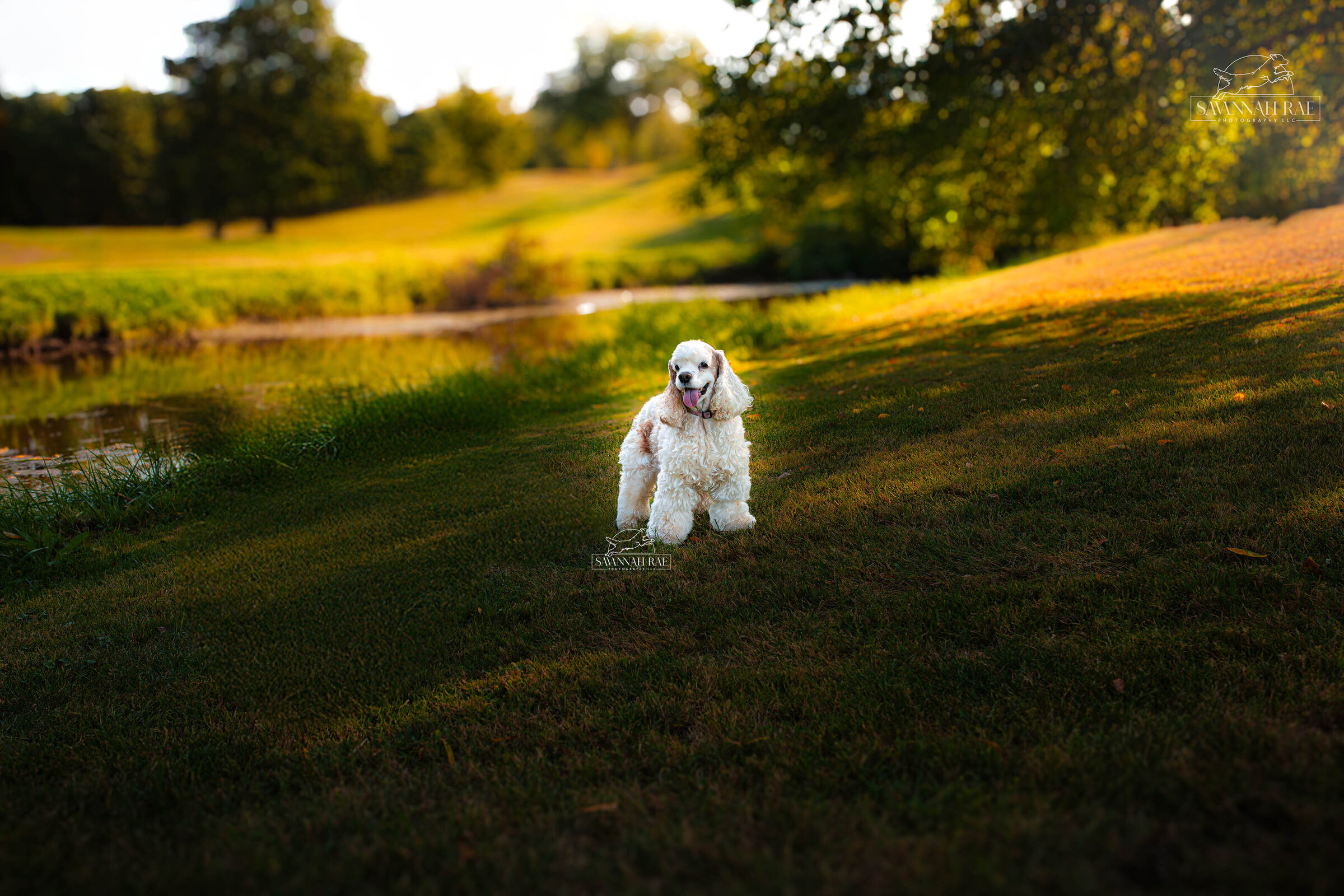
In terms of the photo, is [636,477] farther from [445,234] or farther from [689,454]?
[445,234]

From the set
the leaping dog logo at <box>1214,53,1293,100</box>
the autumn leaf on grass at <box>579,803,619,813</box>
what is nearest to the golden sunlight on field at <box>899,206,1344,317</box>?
the leaping dog logo at <box>1214,53,1293,100</box>

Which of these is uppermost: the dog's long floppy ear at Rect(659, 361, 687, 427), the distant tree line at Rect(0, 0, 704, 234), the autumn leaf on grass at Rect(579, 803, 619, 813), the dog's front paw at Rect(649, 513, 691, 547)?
the distant tree line at Rect(0, 0, 704, 234)

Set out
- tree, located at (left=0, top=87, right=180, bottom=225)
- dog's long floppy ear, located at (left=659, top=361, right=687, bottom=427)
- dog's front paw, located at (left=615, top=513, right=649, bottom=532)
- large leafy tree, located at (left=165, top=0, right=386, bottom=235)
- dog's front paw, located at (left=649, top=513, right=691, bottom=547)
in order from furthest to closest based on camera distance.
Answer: tree, located at (left=0, top=87, right=180, bottom=225) < large leafy tree, located at (left=165, top=0, right=386, bottom=235) < dog's front paw, located at (left=615, top=513, right=649, bottom=532) < dog's front paw, located at (left=649, top=513, right=691, bottom=547) < dog's long floppy ear, located at (left=659, top=361, right=687, bottom=427)

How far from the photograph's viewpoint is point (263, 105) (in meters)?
50.8

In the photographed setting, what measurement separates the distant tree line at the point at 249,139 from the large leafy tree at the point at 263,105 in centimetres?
8

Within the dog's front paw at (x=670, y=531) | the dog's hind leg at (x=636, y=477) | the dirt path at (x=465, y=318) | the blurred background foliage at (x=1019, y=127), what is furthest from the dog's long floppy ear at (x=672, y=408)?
the dirt path at (x=465, y=318)

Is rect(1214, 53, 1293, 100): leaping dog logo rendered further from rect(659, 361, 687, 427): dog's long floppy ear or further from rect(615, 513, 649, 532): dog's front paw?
rect(615, 513, 649, 532): dog's front paw

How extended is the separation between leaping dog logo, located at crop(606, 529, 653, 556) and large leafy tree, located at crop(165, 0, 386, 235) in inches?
2067

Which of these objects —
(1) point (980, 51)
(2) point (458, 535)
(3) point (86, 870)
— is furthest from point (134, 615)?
(1) point (980, 51)

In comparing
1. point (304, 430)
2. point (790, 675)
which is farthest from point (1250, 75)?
point (304, 430)

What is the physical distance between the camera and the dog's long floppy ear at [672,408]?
5.46 meters

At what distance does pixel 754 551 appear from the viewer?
5.62m

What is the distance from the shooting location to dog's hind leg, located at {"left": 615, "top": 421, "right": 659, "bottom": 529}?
19.8 ft

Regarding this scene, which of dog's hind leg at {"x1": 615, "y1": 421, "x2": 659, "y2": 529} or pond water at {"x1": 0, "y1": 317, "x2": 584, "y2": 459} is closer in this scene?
dog's hind leg at {"x1": 615, "y1": 421, "x2": 659, "y2": 529}
